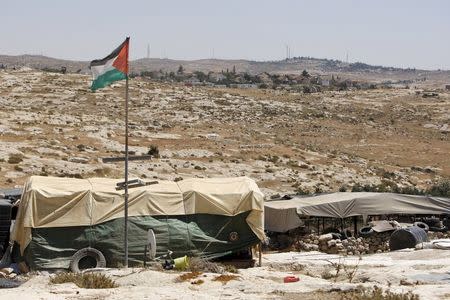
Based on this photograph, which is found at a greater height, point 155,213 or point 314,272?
point 155,213

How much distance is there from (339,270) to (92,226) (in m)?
6.95

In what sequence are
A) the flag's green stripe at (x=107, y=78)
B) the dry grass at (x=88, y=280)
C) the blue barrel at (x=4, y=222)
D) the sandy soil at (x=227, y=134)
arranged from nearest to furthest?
the dry grass at (x=88, y=280) → the flag's green stripe at (x=107, y=78) → the blue barrel at (x=4, y=222) → the sandy soil at (x=227, y=134)

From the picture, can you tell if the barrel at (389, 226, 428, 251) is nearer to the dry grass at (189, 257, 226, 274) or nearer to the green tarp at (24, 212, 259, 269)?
the green tarp at (24, 212, 259, 269)

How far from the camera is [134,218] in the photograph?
19.7 m

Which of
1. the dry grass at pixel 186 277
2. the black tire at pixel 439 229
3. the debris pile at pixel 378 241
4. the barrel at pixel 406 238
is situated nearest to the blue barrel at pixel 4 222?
the dry grass at pixel 186 277

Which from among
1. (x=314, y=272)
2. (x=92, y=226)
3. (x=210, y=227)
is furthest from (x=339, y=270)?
(x=92, y=226)

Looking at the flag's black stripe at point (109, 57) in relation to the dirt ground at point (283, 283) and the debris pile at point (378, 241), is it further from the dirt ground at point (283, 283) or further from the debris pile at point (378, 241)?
the debris pile at point (378, 241)

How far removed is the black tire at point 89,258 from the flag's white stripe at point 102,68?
4.80 m

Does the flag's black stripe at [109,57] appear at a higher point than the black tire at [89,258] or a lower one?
higher

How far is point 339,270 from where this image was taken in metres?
18.5

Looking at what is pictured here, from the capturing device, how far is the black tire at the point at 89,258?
61.8 ft

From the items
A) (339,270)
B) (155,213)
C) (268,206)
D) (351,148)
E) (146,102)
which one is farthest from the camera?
(146,102)

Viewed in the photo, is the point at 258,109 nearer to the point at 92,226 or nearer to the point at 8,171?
the point at 8,171

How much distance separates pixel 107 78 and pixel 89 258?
5.04 m
